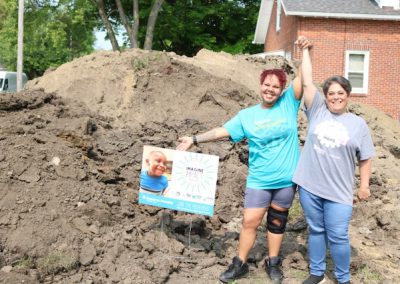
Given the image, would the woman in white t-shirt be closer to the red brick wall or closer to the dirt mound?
the dirt mound

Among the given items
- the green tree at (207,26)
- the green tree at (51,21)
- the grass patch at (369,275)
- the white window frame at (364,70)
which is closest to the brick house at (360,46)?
the white window frame at (364,70)

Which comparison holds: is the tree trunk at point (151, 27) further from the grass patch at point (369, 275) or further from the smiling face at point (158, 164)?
the grass patch at point (369, 275)

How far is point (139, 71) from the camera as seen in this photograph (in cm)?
1012

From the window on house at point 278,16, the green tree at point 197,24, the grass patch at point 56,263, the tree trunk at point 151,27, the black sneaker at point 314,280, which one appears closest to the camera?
the black sneaker at point 314,280

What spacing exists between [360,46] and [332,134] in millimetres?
16036

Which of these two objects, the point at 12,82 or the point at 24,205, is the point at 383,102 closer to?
the point at 24,205

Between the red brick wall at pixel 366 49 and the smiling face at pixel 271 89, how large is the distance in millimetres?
14822

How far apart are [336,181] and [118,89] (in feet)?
20.3

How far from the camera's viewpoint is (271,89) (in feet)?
14.6

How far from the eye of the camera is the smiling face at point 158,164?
195 inches

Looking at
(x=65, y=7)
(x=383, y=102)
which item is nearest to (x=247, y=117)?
(x=383, y=102)

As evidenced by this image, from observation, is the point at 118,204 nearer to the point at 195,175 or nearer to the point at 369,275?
the point at 195,175

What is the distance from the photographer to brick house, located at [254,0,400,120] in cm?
1891

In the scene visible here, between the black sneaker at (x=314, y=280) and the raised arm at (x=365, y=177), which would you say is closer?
the raised arm at (x=365, y=177)
